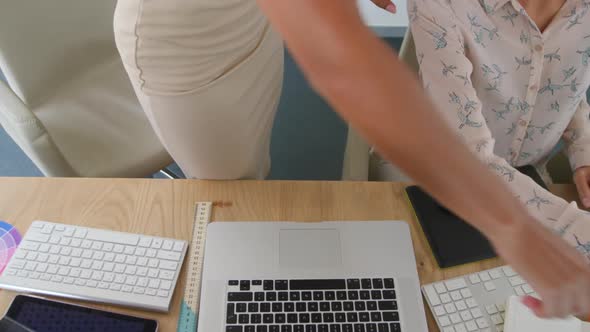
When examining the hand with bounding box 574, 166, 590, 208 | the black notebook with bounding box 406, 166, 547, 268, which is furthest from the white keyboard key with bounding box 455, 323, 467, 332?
the hand with bounding box 574, 166, 590, 208

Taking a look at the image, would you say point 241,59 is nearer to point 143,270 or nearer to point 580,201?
point 143,270

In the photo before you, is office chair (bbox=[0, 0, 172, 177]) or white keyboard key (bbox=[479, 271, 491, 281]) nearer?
white keyboard key (bbox=[479, 271, 491, 281])

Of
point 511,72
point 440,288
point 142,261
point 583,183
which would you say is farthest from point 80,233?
point 583,183

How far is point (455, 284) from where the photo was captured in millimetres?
744

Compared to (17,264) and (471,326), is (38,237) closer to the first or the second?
(17,264)

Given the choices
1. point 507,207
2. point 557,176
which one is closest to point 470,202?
point 507,207

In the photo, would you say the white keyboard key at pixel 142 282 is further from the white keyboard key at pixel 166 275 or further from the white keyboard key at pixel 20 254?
the white keyboard key at pixel 20 254

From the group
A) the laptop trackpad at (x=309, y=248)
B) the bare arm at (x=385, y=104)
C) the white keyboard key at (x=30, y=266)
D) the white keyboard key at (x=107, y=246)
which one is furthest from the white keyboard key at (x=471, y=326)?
the white keyboard key at (x=30, y=266)

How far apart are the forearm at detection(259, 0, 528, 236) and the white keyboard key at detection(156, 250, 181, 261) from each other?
48 cm

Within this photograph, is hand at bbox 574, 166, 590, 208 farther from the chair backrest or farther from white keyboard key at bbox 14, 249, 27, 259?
the chair backrest

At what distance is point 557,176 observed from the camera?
119 cm

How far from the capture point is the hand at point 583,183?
2.91ft

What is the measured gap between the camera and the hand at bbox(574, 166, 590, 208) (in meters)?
0.89

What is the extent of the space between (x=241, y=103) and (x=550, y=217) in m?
0.57
